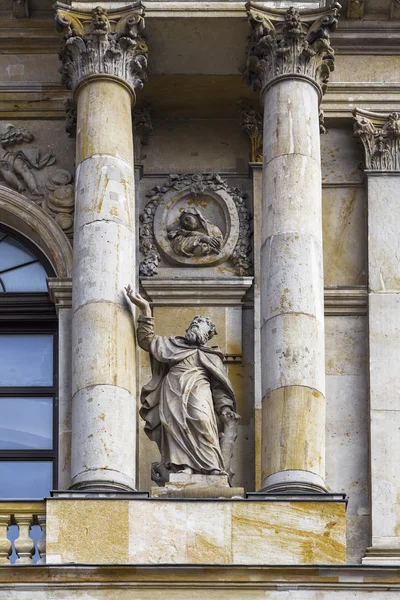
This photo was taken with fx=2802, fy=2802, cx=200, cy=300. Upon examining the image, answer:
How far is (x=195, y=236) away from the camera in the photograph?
33.5 meters

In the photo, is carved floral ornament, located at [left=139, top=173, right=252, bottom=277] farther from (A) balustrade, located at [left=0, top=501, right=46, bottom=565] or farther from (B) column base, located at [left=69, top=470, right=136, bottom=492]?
(A) balustrade, located at [left=0, top=501, right=46, bottom=565]

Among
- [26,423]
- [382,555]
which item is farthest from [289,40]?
[382,555]

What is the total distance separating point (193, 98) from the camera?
34.3 meters

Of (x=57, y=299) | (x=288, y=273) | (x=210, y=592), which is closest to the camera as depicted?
(x=210, y=592)

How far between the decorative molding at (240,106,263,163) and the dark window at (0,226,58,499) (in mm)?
2870

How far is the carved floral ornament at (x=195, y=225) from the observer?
33.4m

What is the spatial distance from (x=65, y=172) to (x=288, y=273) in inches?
165

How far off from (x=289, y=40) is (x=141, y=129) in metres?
2.53

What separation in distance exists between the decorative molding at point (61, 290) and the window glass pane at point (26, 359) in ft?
2.52

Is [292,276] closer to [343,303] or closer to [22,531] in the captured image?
[343,303]

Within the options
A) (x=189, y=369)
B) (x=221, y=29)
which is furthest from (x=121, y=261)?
(x=221, y=29)

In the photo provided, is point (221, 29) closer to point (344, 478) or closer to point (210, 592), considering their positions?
point (344, 478)

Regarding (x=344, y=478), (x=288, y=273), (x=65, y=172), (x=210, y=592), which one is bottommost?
(x=210, y=592)

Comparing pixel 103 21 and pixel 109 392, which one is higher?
pixel 103 21
